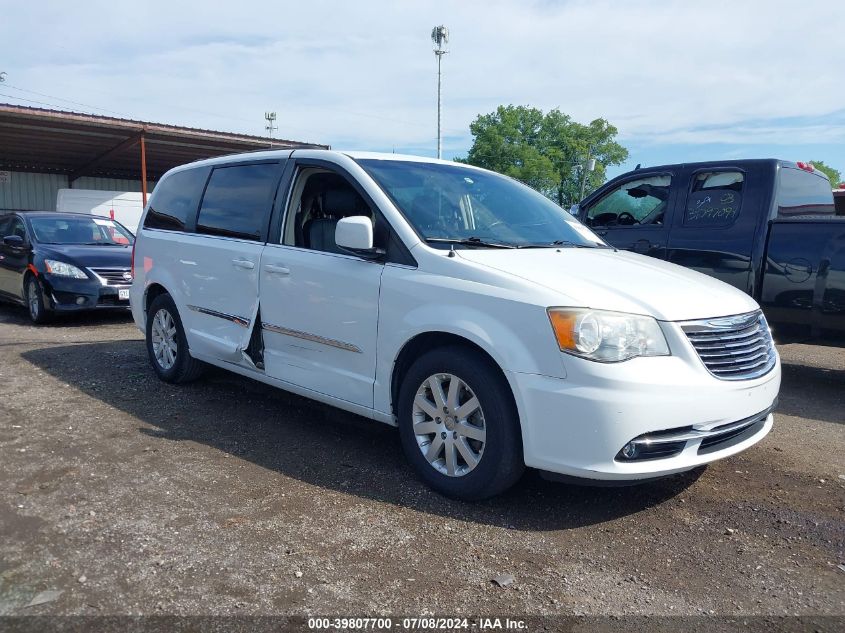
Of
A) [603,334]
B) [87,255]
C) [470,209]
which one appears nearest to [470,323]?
[603,334]

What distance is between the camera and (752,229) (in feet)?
19.7

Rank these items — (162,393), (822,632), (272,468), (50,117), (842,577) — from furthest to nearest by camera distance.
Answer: (50,117), (162,393), (272,468), (842,577), (822,632)

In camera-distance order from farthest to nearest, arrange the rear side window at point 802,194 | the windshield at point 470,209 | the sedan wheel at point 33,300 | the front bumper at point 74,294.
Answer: the sedan wheel at point 33,300 → the front bumper at point 74,294 → the rear side window at point 802,194 → the windshield at point 470,209

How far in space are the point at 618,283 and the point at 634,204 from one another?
381cm

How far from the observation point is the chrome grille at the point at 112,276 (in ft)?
29.1

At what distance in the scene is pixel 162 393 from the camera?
5.61m

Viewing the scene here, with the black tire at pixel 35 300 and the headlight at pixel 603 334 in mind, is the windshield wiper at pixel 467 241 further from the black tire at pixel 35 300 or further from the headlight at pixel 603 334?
the black tire at pixel 35 300

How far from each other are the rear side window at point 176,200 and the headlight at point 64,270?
10.4 ft

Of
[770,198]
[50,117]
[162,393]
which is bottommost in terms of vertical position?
[162,393]

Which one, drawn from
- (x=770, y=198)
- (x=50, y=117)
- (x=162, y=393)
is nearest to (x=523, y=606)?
(x=162, y=393)

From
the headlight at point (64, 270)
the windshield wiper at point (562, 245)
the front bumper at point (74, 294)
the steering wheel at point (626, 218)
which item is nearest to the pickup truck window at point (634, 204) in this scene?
the steering wheel at point (626, 218)

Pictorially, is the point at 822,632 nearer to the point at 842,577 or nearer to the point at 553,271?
the point at 842,577

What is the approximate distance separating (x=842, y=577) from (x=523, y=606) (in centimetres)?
138

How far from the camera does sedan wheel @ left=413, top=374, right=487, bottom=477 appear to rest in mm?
3477
